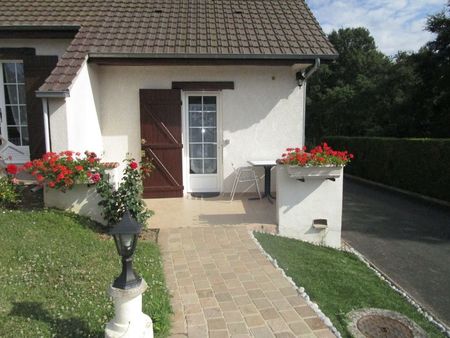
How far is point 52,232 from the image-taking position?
4641 millimetres

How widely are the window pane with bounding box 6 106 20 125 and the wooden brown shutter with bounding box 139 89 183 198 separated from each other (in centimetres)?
285

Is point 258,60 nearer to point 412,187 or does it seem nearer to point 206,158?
point 206,158

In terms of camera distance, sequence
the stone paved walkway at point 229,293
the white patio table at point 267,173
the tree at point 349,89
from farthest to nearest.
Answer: the tree at point 349,89 → the white patio table at point 267,173 → the stone paved walkway at point 229,293

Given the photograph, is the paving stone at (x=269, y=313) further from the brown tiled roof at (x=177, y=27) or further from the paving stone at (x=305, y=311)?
the brown tiled roof at (x=177, y=27)

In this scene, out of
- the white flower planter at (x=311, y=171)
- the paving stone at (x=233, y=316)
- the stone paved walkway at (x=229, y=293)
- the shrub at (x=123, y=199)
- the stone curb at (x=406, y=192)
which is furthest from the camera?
the stone curb at (x=406, y=192)

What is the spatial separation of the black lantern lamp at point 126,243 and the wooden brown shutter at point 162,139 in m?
4.95

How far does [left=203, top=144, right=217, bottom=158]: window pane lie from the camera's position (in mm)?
7727

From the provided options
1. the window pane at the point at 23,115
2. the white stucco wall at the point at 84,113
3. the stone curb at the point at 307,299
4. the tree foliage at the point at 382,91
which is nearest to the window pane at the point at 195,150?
the white stucco wall at the point at 84,113

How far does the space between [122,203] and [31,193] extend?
204 centimetres

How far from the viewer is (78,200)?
5379 millimetres

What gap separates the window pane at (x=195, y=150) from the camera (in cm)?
771

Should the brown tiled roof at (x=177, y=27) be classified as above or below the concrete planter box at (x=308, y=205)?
above

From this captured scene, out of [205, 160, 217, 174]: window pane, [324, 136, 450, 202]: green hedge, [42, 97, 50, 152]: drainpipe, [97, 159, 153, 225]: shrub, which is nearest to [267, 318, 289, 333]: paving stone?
[97, 159, 153, 225]: shrub

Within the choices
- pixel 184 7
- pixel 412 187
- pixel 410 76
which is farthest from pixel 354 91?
pixel 184 7
